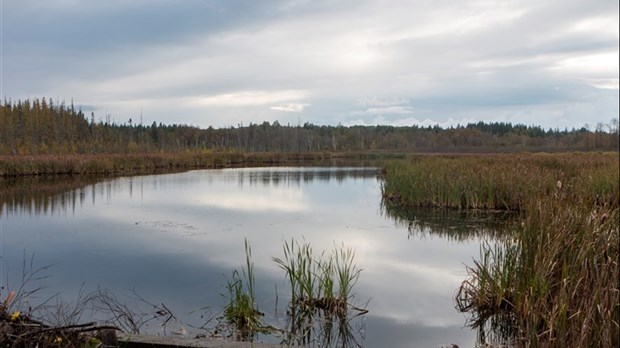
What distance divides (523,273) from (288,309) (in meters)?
2.44

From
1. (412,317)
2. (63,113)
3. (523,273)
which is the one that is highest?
(63,113)

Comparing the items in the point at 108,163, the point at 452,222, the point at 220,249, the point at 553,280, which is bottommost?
the point at 220,249

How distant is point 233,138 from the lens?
91.8 m

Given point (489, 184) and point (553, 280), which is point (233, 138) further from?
point (553, 280)

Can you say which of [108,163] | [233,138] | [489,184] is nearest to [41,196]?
[108,163]

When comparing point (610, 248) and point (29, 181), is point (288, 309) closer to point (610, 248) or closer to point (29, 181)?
point (610, 248)

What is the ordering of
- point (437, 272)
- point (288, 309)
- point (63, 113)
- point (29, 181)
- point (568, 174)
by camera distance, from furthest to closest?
1. point (63, 113)
2. point (29, 181)
3. point (568, 174)
4. point (437, 272)
5. point (288, 309)

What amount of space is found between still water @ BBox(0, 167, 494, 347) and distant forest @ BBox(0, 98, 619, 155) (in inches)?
102

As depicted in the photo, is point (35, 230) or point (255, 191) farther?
point (255, 191)

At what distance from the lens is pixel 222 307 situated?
18.2 ft

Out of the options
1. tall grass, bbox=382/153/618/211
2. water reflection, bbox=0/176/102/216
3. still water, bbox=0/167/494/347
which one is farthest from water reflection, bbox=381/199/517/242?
water reflection, bbox=0/176/102/216

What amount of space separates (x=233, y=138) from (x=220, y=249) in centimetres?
8435

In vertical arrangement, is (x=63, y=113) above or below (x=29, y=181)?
above

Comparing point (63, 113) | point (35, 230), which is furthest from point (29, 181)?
point (63, 113)
